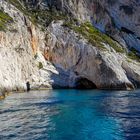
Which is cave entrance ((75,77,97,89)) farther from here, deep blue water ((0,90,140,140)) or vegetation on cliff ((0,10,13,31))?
deep blue water ((0,90,140,140))

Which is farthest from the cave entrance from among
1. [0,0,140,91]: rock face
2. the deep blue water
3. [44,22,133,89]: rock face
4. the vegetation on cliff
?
the deep blue water

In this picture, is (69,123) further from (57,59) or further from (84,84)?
(57,59)

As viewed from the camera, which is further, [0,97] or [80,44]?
[80,44]

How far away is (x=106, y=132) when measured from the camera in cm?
2541

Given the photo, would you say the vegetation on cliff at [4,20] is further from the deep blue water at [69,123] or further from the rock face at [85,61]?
the deep blue water at [69,123]

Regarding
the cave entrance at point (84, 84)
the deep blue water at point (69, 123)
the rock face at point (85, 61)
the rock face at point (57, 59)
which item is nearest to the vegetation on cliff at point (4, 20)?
the rock face at point (57, 59)

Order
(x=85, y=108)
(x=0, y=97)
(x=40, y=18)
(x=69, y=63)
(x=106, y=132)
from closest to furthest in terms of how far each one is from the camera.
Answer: (x=106, y=132) → (x=85, y=108) → (x=0, y=97) → (x=69, y=63) → (x=40, y=18)

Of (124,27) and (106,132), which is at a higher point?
(124,27)

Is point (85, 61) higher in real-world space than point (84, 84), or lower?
higher

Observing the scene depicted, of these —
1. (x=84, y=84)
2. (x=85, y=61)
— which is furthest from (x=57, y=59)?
(x=84, y=84)

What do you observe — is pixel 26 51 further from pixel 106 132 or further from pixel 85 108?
pixel 106 132

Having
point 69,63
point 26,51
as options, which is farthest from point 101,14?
point 26,51

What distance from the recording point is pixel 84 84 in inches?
3029

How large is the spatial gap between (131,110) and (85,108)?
4.91 meters
